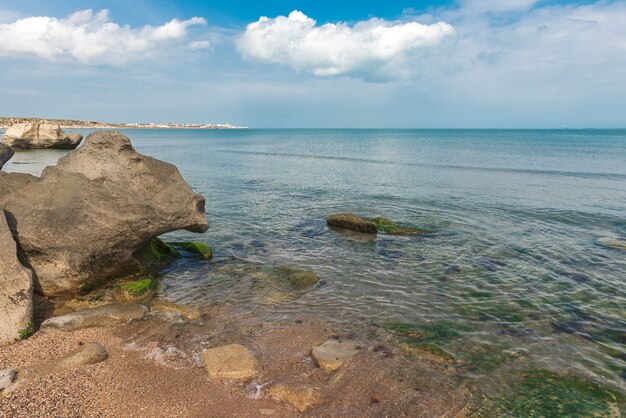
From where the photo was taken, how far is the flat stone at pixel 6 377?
24.9ft

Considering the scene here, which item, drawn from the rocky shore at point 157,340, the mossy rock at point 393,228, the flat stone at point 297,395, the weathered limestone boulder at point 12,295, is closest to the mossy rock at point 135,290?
the rocky shore at point 157,340

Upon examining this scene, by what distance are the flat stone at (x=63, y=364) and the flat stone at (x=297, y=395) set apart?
13.3 feet

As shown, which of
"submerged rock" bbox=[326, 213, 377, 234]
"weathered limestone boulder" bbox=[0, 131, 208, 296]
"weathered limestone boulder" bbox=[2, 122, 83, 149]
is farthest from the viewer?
"weathered limestone boulder" bbox=[2, 122, 83, 149]

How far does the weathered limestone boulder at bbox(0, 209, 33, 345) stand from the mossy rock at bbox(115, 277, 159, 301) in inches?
102

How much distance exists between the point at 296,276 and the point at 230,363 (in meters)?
5.94

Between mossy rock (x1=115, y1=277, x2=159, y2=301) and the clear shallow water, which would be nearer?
the clear shallow water

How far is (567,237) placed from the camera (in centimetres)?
2036

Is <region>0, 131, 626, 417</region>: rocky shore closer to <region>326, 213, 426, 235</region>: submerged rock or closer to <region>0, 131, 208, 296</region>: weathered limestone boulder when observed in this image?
<region>0, 131, 208, 296</region>: weathered limestone boulder

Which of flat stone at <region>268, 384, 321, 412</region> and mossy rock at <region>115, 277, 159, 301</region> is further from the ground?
mossy rock at <region>115, 277, 159, 301</region>

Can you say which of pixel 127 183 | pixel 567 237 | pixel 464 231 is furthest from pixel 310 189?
pixel 127 183

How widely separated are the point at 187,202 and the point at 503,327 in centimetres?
1058

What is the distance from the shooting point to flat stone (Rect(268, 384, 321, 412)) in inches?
300

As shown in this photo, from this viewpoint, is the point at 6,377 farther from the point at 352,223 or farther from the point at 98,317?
the point at 352,223

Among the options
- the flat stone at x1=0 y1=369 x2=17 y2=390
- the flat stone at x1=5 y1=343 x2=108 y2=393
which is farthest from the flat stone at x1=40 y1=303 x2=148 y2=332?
the flat stone at x1=0 y1=369 x2=17 y2=390
